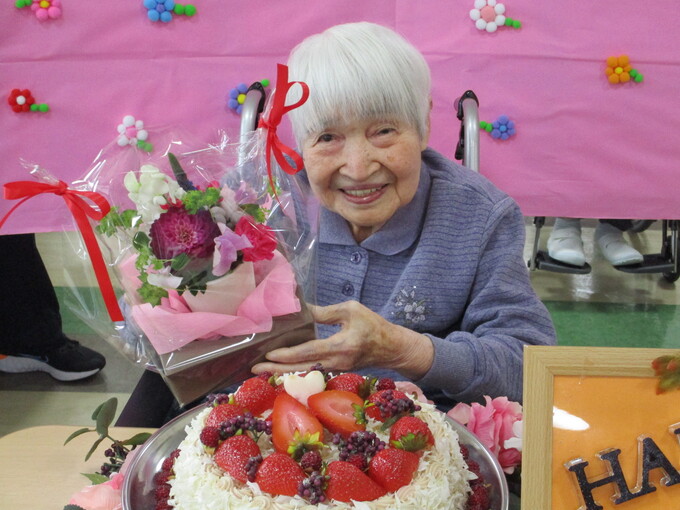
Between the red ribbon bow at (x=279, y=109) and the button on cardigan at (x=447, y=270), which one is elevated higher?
the red ribbon bow at (x=279, y=109)

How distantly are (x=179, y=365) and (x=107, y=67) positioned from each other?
60.0 inches

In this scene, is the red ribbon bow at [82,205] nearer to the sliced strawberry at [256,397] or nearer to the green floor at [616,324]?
the sliced strawberry at [256,397]

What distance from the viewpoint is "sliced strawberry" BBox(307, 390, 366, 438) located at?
84 cm

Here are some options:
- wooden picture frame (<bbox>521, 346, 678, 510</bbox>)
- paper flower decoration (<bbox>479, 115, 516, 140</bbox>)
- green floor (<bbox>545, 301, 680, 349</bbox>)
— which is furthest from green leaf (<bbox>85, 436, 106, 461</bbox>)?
green floor (<bbox>545, 301, 680, 349</bbox>)

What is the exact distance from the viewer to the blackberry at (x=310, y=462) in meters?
0.75

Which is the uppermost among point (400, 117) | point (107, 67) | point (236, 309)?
point (107, 67)

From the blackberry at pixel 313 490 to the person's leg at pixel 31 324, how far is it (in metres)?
2.20

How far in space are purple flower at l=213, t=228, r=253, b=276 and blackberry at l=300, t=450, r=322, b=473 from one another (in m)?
0.33

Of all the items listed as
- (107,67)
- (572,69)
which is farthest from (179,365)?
(572,69)

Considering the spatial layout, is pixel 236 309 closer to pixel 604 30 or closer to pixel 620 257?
pixel 604 30

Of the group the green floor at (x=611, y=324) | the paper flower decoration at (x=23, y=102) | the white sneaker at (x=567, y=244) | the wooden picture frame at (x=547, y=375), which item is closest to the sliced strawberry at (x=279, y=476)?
the wooden picture frame at (x=547, y=375)

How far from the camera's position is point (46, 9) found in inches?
83.7

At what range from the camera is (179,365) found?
3.38 ft

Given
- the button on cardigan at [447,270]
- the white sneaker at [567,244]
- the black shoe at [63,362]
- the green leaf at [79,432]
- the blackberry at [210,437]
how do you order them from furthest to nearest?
1. the white sneaker at [567,244]
2. the black shoe at [63,362]
3. the button on cardigan at [447,270]
4. the green leaf at [79,432]
5. the blackberry at [210,437]
